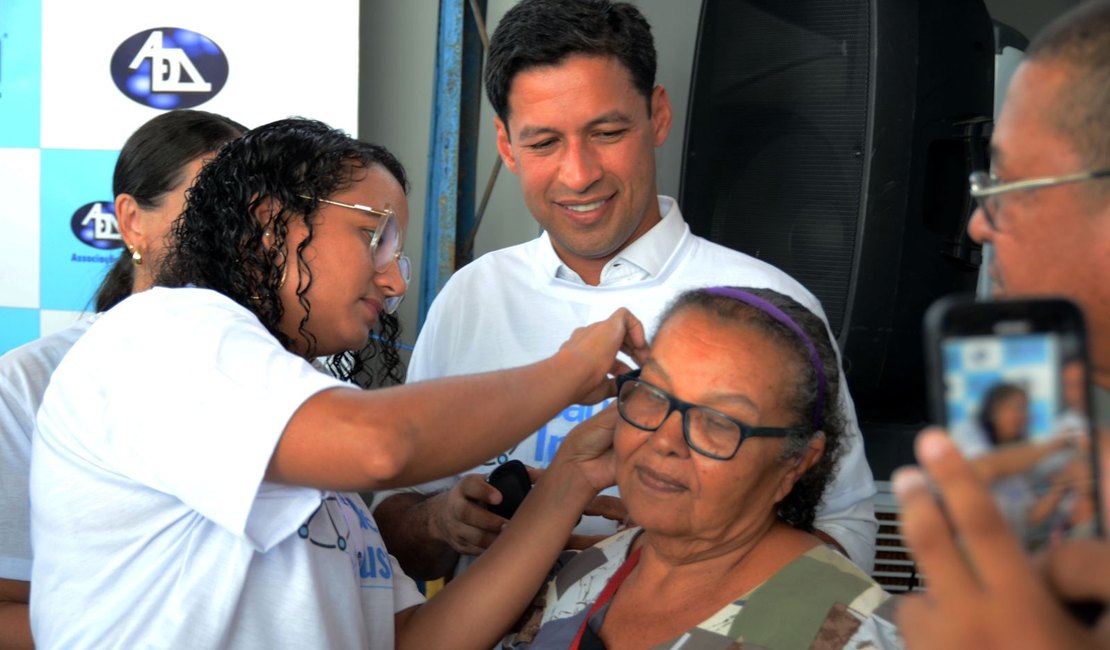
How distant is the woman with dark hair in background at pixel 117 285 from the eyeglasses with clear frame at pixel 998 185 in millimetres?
1646

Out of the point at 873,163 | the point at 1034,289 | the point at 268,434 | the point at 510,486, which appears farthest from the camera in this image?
the point at 873,163

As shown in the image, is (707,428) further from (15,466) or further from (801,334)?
(15,466)

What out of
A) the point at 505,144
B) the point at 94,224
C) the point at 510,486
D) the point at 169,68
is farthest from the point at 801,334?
the point at 94,224

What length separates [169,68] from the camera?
3.30 metres

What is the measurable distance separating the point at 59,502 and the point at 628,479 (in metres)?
0.83

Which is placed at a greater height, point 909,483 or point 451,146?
point 451,146

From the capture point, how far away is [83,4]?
3.31 m

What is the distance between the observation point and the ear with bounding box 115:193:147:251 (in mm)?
2334

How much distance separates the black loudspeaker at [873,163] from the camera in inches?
112

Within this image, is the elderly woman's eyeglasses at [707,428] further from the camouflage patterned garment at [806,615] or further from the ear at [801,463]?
the camouflage patterned garment at [806,615]

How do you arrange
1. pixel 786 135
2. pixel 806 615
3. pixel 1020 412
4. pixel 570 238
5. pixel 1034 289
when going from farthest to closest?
pixel 786 135 < pixel 570 238 < pixel 806 615 < pixel 1034 289 < pixel 1020 412

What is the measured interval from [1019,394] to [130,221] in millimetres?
2107

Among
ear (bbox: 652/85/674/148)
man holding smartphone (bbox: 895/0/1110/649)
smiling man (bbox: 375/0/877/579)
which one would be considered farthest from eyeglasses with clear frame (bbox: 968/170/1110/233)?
ear (bbox: 652/85/674/148)

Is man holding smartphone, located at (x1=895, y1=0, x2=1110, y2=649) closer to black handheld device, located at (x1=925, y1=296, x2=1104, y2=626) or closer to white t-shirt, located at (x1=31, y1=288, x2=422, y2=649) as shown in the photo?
black handheld device, located at (x1=925, y1=296, x2=1104, y2=626)
